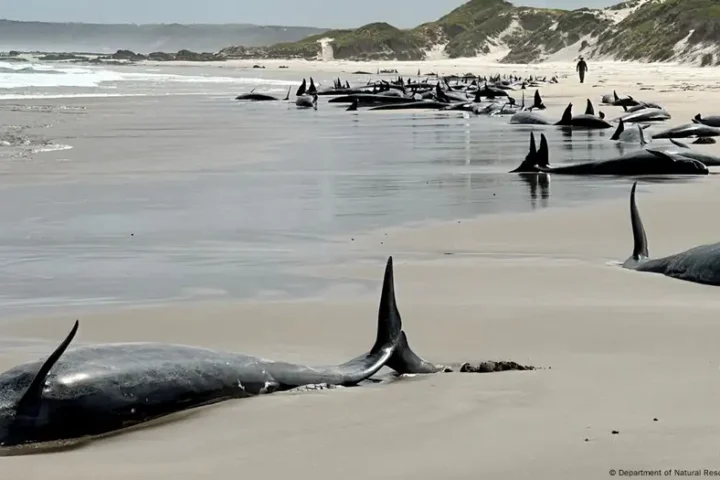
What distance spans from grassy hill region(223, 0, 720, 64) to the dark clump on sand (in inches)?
1985

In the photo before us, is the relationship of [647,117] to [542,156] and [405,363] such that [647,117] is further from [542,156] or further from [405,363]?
[405,363]

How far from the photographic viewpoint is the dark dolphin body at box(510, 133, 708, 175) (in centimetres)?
1083

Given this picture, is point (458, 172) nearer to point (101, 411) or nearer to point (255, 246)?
point (255, 246)

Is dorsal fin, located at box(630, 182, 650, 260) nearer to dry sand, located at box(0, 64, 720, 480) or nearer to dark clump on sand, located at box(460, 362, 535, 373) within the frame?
dry sand, located at box(0, 64, 720, 480)

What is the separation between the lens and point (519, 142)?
615 inches

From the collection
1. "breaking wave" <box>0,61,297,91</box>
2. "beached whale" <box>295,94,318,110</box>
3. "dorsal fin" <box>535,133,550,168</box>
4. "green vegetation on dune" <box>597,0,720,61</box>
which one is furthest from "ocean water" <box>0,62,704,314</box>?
"green vegetation on dune" <box>597,0,720,61</box>

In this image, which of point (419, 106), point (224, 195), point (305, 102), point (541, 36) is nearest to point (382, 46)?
point (541, 36)

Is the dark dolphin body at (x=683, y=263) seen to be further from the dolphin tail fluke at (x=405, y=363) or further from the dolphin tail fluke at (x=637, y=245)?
the dolphin tail fluke at (x=405, y=363)

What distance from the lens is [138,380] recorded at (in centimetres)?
373

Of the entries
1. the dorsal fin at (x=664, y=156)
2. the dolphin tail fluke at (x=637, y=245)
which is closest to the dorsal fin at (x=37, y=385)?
the dolphin tail fluke at (x=637, y=245)

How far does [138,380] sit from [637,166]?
8.11m

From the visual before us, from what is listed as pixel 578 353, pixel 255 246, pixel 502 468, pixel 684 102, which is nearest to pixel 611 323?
Result: pixel 578 353

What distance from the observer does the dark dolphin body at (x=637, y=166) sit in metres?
10.8

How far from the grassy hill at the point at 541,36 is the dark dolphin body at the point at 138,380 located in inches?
1993
